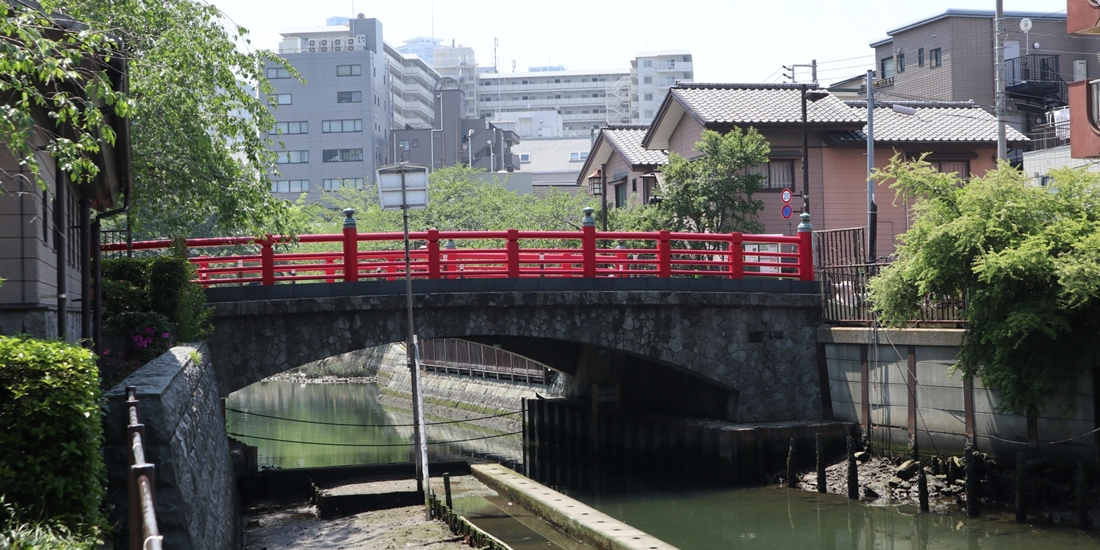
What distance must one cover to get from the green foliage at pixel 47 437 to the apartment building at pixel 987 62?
145 ft

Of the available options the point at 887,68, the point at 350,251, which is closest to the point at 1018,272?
the point at 350,251

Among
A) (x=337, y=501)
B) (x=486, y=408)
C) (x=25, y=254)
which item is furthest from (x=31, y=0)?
(x=486, y=408)

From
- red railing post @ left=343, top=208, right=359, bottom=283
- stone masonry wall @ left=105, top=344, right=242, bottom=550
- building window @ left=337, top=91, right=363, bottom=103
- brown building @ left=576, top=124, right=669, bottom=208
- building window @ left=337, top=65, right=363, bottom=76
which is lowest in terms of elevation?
stone masonry wall @ left=105, top=344, right=242, bottom=550

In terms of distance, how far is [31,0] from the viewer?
9.59 meters

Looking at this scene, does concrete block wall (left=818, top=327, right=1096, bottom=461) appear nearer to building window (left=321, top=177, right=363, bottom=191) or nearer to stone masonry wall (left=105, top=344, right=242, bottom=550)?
stone masonry wall (left=105, top=344, right=242, bottom=550)

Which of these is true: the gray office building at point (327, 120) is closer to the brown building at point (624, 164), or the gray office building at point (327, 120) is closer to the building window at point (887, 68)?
the brown building at point (624, 164)

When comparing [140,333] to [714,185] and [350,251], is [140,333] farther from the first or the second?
[714,185]

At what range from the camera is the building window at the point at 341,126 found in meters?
81.5

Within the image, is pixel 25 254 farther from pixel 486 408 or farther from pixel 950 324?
pixel 486 408

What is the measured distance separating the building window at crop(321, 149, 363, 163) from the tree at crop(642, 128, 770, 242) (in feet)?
182

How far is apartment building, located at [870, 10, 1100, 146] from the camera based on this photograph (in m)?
44.5

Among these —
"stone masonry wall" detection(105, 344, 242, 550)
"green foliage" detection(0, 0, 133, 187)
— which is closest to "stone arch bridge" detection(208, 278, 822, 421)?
"stone masonry wall" detection(105, 344, 242, 550)

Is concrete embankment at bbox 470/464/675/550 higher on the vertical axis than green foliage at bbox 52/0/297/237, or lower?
lower

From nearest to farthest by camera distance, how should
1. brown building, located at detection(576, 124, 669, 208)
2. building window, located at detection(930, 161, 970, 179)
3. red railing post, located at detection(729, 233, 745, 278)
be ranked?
red railing post, located at detection(729, 233, 745, 278) → building window, located at detection(930, 161, 970, 179) → brown building, located at detection(576, 124, 669, 208)
